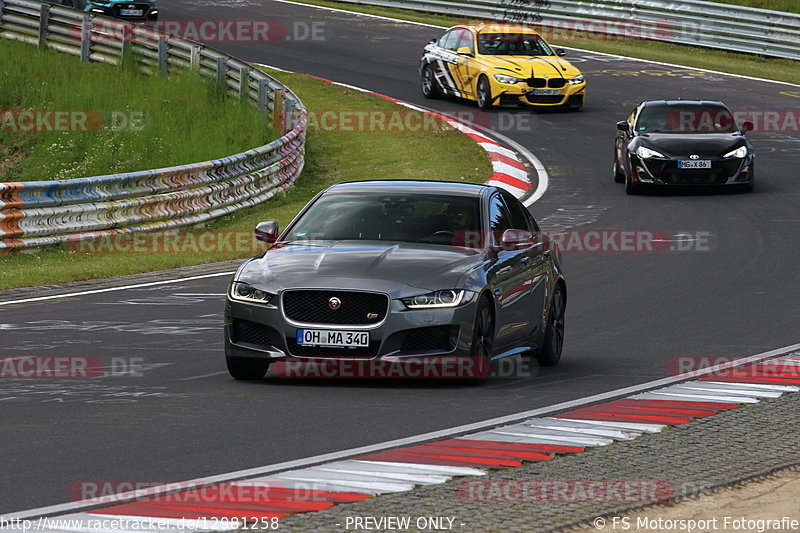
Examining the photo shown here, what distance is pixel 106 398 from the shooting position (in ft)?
32.8

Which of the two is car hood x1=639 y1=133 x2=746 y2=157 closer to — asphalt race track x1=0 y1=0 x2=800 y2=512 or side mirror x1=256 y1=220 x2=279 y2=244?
asphalt race track x1=0 y1=0 x2=800 y2=512

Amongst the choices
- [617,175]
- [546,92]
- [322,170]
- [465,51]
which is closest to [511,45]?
[465,51]

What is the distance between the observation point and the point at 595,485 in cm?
750

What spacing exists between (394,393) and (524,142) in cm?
2002

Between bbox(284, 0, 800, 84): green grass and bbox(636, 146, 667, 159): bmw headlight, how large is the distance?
14897 mm

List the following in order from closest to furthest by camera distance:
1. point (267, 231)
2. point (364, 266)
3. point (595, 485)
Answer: point (595, 485), point (364, 266), point (267, 231)

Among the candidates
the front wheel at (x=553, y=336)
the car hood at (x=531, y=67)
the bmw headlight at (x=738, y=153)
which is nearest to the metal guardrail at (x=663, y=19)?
the car hood at (x=531, y=67)

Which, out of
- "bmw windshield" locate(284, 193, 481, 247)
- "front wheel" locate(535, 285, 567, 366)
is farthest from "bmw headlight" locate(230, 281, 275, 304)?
"front wheel" locate(535, 285, 567, 366)

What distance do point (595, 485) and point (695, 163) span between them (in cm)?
1782

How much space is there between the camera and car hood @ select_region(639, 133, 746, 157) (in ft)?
81.2

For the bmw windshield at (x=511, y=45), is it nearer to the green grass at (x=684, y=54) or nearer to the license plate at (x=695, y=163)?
the green grass at (x=684, y=54)

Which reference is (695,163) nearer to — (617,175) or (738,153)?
(738,153)

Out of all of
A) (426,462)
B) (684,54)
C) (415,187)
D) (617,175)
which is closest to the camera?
(426,462)

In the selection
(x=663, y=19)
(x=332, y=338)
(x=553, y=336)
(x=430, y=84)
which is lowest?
(x=430, y=84)
